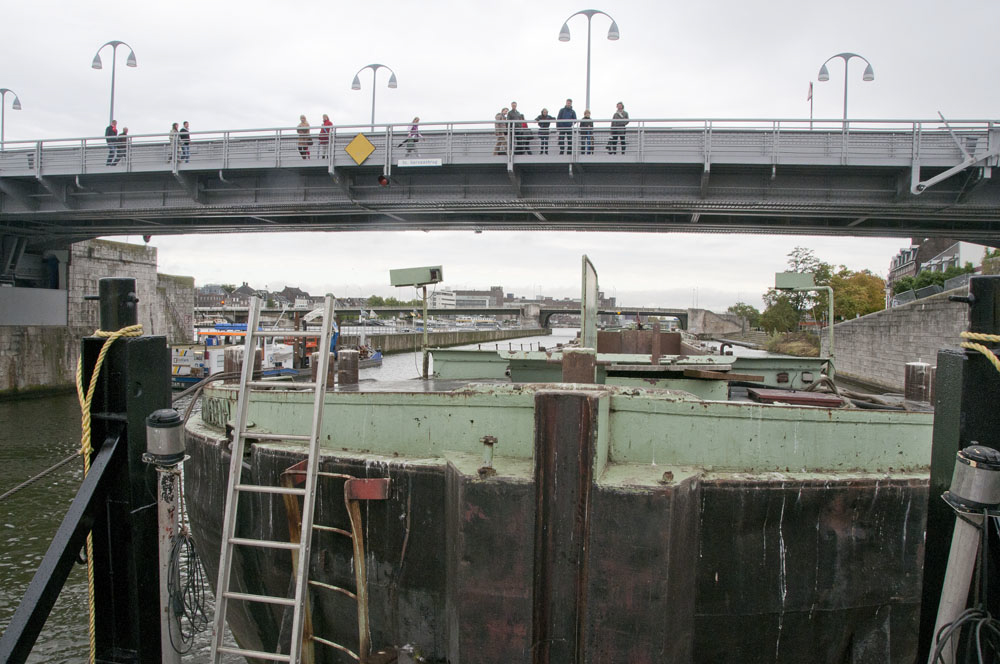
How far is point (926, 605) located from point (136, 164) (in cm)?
2484

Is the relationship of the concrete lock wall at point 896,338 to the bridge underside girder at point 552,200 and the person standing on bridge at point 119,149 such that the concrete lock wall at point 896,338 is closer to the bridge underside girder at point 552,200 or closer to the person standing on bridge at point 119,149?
the bridge underside girder at point 552,200

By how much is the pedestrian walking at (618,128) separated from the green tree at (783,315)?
4281 centimetres

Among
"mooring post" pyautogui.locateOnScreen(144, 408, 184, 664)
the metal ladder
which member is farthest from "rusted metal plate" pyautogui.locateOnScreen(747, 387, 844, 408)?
"mooring post" pyautogui.locateOnScreen(144, 408, 184, 664)

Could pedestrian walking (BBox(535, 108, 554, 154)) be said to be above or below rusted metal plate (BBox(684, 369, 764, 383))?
above

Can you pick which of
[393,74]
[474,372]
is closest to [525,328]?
[393,74]

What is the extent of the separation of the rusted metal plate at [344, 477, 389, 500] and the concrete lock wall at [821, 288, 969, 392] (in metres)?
21.8

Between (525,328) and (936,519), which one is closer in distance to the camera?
(936,519)

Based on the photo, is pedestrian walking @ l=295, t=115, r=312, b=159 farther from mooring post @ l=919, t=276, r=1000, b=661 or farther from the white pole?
mooring post @ l=919, t=276, r=1000, b=661

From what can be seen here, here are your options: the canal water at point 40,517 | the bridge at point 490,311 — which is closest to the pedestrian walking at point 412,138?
the canal water at point 40,517

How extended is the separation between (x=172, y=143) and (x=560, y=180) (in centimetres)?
A: 1390

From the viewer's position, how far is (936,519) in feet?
10.3

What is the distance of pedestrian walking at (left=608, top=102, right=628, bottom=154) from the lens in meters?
17.9

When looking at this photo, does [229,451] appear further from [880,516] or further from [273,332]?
[880,516]

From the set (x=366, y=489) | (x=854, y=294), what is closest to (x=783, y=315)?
(x=854, y=294)
